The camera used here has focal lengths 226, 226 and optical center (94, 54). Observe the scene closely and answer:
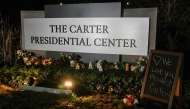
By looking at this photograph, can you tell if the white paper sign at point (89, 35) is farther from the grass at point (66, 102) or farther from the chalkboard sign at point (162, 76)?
the grass at point (66, 102)

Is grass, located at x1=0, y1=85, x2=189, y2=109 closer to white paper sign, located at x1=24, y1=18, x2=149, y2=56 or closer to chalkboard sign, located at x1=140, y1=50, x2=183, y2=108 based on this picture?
chalkboard sign, located at x1=140, y1=50, x2=183, y2=108

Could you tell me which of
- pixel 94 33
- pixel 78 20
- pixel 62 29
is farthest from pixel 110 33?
pixel 62 29

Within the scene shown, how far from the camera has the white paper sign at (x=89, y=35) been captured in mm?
5837

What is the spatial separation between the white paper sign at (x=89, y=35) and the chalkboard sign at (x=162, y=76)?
1127 millimetres

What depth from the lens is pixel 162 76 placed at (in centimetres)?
460

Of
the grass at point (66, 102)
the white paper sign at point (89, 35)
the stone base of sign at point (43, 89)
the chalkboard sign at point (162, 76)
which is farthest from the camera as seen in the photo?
the white paper sign at point (89, 35)

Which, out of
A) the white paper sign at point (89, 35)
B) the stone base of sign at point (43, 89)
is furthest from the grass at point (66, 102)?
the white paper sign at point (89, 35)

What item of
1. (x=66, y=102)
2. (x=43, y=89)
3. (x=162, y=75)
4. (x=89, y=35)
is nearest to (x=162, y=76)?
(x=162, y=75)

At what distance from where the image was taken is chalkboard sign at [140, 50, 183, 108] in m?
4.37

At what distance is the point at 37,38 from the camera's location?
6945 mm

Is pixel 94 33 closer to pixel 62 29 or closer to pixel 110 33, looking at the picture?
pixel 110 33

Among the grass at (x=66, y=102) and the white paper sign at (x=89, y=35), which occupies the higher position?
the white paper sign at (x=89, y=35)

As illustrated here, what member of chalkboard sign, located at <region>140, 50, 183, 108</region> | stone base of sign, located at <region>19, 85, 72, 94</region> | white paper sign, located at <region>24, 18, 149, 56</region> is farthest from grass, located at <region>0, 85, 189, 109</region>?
white paper sign, located at <region>24, 18, 149, 56</region>

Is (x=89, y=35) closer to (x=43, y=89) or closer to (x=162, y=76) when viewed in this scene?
(x=43, y=89)
